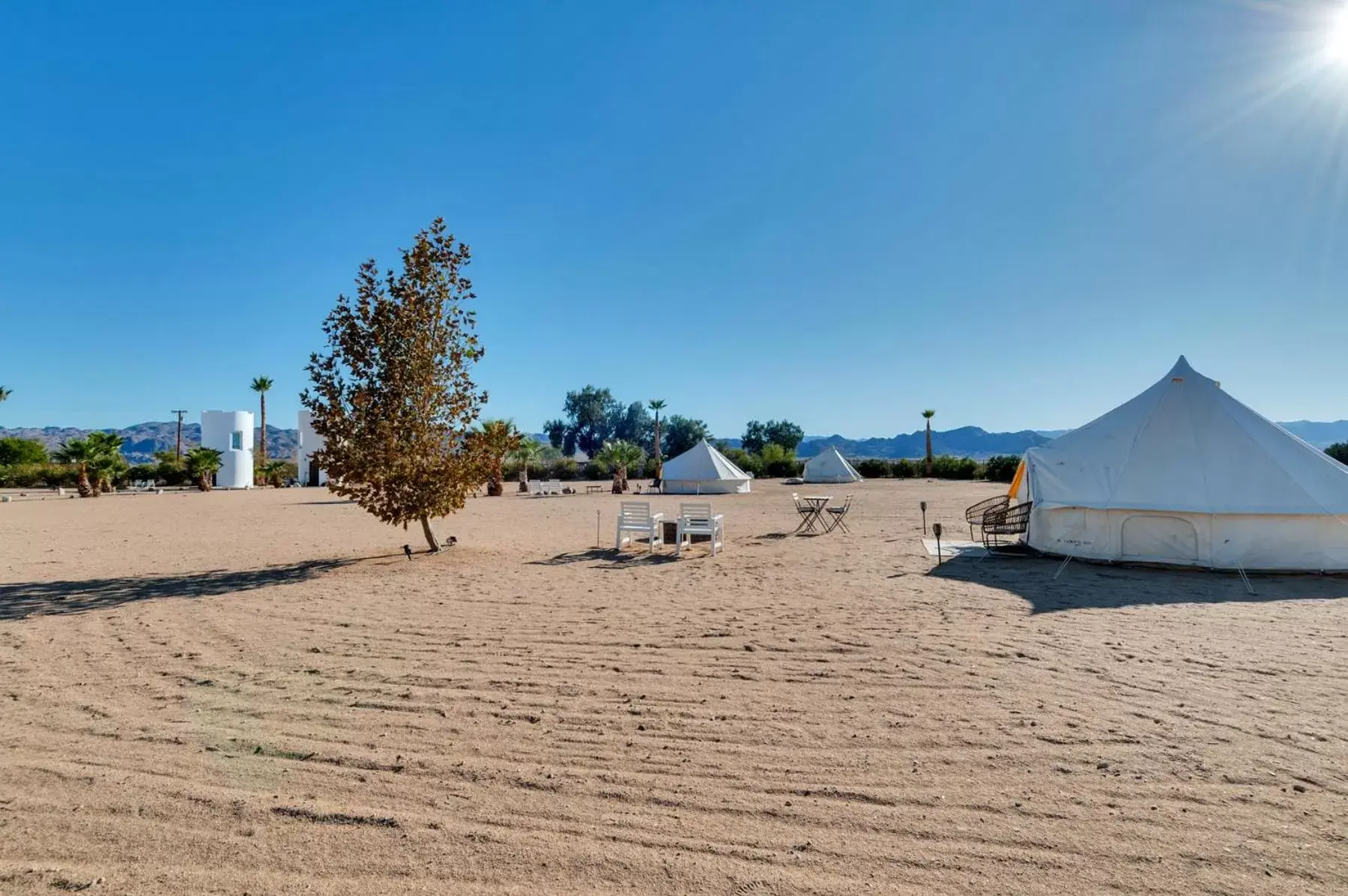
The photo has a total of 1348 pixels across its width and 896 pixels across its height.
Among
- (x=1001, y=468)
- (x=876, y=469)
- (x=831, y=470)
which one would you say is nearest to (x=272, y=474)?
(x=831, y=470)

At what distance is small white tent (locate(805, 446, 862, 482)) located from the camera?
43062 millimetres

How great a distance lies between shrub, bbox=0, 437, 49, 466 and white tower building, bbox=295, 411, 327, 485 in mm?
14205

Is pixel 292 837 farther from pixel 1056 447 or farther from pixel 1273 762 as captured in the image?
pixel 1056 447

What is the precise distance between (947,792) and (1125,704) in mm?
2179

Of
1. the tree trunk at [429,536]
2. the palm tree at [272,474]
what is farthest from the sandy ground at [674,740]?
the palm tree at [272,474]

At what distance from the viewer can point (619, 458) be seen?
38.7 metres

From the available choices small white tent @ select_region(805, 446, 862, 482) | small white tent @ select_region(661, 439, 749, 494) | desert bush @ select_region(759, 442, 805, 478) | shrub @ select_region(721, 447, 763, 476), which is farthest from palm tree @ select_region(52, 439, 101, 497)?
desert bush @ select_region(759, 442, 805, 478)

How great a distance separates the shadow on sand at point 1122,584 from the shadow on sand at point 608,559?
453 cm

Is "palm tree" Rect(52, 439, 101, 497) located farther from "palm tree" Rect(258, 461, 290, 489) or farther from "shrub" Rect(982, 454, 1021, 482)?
"shrub" Rect(982, 454, 1021, 482)

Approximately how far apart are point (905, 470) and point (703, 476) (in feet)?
68.8

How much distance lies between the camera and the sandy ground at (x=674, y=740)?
2967 millimetres

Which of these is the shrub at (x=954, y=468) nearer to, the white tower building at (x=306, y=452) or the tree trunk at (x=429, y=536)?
the tree trunk at (x=429, y=536)

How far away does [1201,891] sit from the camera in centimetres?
278

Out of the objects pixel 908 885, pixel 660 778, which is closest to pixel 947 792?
pixel 908 885
